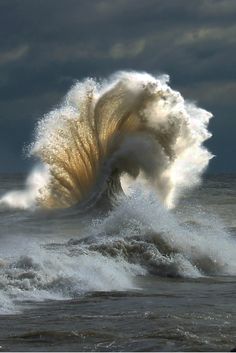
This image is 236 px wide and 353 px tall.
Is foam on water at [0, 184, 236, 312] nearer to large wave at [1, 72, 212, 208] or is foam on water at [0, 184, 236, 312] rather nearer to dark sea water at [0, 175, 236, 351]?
dark sea water at [0, 175, 236, 351]

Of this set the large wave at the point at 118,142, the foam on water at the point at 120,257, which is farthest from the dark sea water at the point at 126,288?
the large wave at the point at 118,142

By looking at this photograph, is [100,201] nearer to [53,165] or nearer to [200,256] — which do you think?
[53,165]

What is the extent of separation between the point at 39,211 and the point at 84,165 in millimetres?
2817

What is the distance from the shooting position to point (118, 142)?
→ 2880cm

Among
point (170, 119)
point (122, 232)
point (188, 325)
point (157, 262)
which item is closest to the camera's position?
point (188, 325)

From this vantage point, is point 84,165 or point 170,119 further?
point 84,165

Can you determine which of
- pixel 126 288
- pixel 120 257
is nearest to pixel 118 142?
pixel 120 257

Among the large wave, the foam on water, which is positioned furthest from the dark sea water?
the large wave

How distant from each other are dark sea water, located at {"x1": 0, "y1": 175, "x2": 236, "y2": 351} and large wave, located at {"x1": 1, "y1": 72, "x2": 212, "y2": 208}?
712cm

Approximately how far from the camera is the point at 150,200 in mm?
19281

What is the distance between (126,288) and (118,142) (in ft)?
54.7

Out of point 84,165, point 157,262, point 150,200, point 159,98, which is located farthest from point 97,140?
point 157,262

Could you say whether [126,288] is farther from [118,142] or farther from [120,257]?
[118,142]

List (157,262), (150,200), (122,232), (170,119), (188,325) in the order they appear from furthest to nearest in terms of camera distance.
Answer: (170,119) → (150,200) → (122,232) → (157,262) → (188,325)
